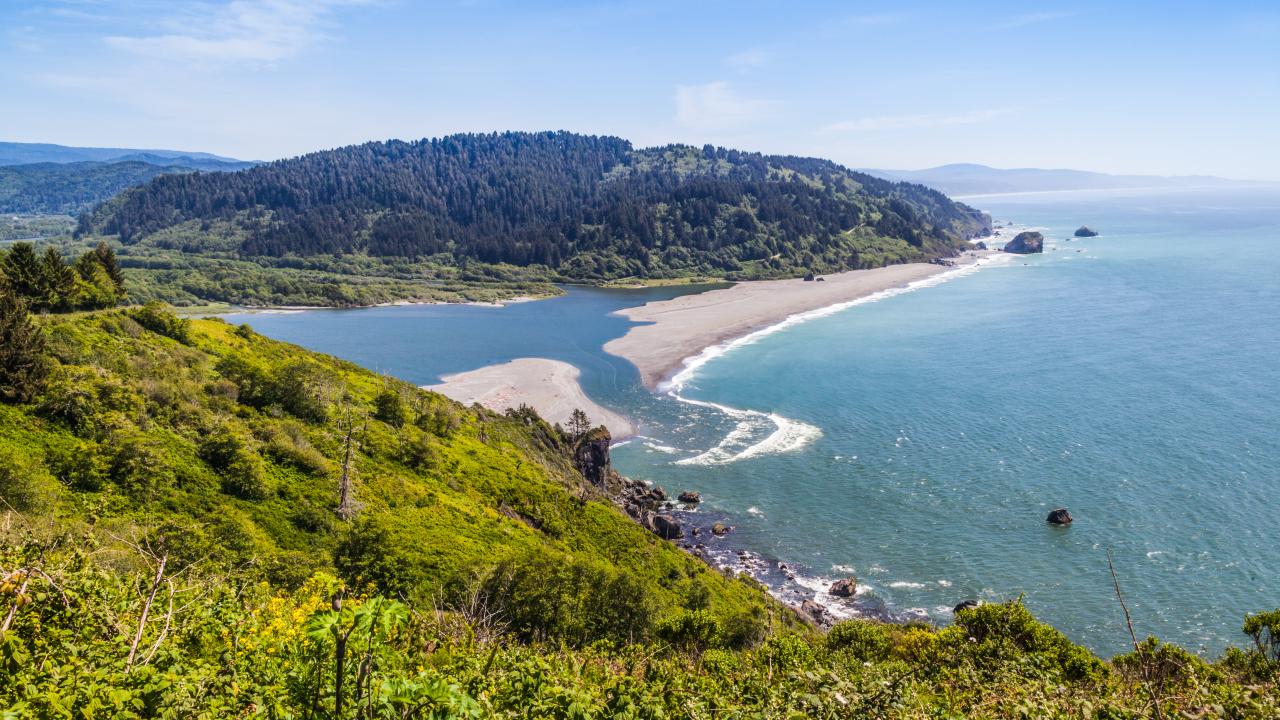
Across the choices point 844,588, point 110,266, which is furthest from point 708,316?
point 110,266

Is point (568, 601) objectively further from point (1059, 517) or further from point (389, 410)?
point (1059, 517)

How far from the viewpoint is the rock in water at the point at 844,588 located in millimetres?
46656

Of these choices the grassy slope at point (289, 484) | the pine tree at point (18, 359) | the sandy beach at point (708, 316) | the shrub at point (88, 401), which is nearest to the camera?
the grassy slope at point (289, 484)

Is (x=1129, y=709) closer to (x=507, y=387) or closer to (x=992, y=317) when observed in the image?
(x=507, y=387)

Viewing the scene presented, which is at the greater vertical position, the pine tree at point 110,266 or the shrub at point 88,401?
the pine tree at point 110,266

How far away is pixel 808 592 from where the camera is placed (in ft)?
155

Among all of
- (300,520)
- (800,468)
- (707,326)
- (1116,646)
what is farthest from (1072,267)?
(300,520)

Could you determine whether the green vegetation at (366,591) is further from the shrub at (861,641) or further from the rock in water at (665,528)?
the rock in water at (665,528)

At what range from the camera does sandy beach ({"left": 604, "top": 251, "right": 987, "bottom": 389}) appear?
114 meters

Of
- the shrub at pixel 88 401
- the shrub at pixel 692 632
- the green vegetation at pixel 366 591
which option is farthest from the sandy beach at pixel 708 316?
the shrub at pixel 692 632

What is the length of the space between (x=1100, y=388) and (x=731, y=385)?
1716 inches

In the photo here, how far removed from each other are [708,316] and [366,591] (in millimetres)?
130257

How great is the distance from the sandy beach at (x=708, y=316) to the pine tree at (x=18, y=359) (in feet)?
227

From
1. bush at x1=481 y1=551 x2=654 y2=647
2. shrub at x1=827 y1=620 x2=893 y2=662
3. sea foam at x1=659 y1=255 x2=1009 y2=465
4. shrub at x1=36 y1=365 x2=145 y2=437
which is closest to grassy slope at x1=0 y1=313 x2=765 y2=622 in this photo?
shrub at x1=36 y1=365 x2=145 y2=437
